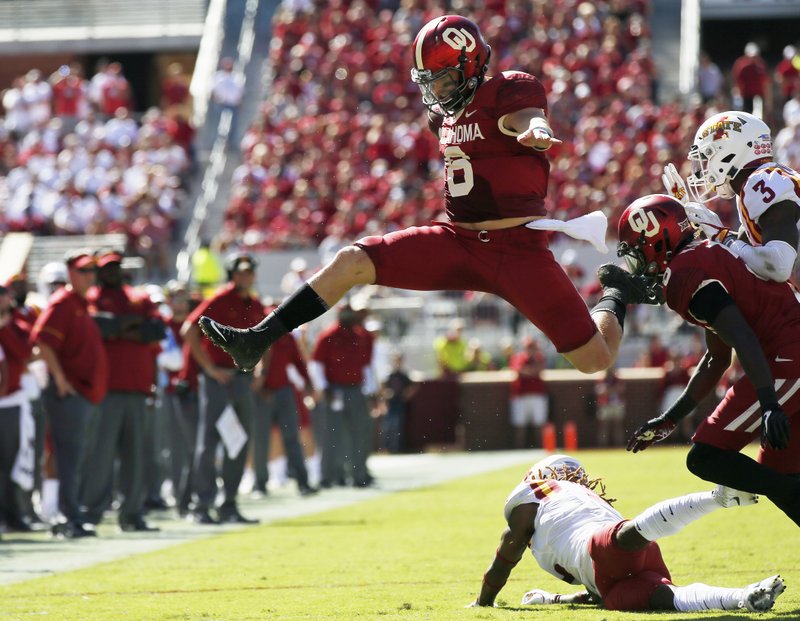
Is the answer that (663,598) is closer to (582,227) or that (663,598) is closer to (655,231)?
(655,231)

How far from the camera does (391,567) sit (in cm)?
845

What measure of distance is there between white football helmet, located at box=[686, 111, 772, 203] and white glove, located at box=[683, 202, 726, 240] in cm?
29

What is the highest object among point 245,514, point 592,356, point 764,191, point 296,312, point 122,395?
point 764,191

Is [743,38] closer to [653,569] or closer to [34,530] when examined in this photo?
[34,530]

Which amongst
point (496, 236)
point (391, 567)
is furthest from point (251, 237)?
point (496, 236)

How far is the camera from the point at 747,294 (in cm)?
589

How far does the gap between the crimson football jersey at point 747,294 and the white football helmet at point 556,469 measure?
116 cm

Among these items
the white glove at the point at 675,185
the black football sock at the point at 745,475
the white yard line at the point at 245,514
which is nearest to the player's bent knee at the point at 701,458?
the black football sock at the point at 745,475

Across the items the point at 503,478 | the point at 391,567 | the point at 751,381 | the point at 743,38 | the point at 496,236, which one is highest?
the point at 743,38

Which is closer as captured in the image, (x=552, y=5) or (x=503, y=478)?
(x=503, y=478)

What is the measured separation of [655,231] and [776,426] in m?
1.02

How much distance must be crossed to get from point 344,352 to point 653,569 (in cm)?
924

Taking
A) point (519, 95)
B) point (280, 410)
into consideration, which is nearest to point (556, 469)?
point (519, 95)

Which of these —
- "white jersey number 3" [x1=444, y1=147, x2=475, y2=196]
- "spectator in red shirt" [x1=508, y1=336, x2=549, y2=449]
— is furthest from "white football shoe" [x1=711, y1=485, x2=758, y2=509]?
"spectator in red shirt" [x1=508, y1=336, x2=549, y2=449]
